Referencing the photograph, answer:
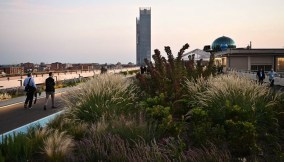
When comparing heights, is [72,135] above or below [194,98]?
below

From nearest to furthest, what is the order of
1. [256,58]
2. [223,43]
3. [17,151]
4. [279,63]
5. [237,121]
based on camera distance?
1. [17,151]
2. [237,121]
3. [279,63]
4. [256,58]
5. [223,43]

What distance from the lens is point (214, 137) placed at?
7.00 metres

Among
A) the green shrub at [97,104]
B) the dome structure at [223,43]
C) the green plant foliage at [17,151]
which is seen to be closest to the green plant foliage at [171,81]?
the green shrub at [97,104]

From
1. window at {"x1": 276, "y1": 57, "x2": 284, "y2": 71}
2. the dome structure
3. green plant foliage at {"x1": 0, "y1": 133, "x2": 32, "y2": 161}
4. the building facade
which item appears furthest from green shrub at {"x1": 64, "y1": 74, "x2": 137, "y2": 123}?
the dome structure

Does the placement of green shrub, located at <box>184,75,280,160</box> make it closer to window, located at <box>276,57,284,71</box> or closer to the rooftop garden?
the rooftop garden

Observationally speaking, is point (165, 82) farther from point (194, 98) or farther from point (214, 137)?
point (214, 137)

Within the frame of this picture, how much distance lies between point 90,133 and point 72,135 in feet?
2.31

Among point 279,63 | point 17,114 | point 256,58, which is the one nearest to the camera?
point 17,114

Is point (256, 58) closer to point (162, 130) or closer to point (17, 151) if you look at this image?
point (162, 130)

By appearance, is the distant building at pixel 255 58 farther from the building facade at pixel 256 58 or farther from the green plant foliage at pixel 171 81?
the green plant foliage at pixel 171 81

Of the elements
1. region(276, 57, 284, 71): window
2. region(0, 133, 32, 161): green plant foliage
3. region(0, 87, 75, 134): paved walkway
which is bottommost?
region(0, 87, 75, 134): paved walkway

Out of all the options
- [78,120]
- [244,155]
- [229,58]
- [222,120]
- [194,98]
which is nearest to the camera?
[244,155]

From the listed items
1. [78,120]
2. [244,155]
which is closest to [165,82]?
[78,120]

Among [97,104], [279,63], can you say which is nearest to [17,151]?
[97,104]
